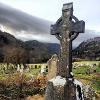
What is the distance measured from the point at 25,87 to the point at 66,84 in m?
21.2

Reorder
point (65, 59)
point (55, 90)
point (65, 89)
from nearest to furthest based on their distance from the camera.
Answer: point (65, 89)
point (55, 90)
point (65, 59)

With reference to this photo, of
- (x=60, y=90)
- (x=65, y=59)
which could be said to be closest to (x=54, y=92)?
(x=60, y=90)

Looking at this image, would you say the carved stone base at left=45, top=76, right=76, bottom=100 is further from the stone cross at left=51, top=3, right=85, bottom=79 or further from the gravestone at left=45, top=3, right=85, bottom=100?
the stone cross at left=51, top=3, right=85, bottom=79

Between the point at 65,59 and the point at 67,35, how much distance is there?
2.33ft

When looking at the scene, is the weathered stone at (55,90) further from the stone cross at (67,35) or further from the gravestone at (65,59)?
the stone cross at (67,35)

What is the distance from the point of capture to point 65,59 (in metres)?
9.35

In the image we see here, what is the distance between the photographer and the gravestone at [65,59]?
8930 mm

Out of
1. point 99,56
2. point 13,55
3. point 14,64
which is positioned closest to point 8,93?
point 14,64

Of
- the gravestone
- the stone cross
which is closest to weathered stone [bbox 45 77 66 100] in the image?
the gravestone

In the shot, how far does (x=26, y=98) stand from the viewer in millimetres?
27328

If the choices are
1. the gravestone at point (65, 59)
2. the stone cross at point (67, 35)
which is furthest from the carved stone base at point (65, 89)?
the stone cross at point (67, 35)

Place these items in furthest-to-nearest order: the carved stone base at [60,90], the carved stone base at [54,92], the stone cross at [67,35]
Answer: the stone cross at [67,35] < the carved stone base at [54,92] < the carved stone base at [60,90]

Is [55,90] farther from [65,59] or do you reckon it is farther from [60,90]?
[65,59]

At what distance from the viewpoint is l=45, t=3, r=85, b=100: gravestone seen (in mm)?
8930
